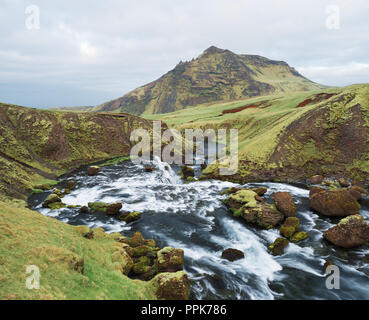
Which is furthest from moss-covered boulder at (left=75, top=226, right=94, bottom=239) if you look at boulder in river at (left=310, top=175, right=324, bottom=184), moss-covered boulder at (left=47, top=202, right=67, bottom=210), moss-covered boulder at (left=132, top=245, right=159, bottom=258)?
boulder in river at (left=310, top=175, right=324, bottom=184)

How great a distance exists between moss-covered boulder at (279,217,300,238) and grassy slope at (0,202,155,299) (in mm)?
13462

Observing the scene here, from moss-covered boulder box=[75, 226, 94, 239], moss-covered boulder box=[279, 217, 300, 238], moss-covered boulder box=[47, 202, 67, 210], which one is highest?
moss-covered boulder box=[75, 226, 94, 239]

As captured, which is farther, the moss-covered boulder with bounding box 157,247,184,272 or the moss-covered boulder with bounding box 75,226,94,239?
the moss-covered boulder with bounding box 75,226,94,239

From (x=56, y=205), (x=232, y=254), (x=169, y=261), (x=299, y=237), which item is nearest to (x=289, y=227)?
(x=299, y=237)

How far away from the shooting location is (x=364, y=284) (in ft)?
46.1

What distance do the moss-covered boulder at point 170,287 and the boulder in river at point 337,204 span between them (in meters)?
18.2

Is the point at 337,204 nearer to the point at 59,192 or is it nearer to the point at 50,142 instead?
the point at 59,192

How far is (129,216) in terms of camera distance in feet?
72.7

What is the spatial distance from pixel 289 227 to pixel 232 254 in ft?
21.5

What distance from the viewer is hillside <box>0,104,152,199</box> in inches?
1285

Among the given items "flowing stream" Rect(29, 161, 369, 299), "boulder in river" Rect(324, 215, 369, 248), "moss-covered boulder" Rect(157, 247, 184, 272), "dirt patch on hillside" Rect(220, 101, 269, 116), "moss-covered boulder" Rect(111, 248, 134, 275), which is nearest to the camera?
"moss-covered boulder" Rect(111, 248, 134, 275)

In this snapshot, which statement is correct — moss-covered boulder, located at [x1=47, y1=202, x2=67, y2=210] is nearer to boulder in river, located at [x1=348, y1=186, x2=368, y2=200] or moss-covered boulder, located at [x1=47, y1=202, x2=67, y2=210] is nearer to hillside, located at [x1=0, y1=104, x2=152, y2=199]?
hillside, located at [x1=0, y1=104, x2=152, y2=199]

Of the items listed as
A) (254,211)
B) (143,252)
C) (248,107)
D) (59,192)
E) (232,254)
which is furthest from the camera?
A: (248,107)
